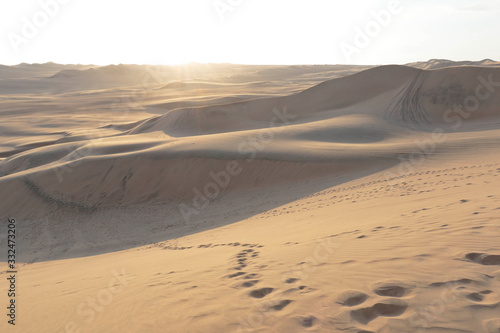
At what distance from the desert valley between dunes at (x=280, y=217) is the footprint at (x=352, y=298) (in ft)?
0.08

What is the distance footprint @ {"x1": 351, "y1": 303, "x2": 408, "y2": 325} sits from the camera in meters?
3.23

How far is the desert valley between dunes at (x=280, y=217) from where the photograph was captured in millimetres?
3578

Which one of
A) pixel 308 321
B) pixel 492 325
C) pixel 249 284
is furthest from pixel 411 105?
pixel 308 321

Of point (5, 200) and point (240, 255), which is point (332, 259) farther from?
point (5, 200)

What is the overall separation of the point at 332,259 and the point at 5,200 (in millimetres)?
11710

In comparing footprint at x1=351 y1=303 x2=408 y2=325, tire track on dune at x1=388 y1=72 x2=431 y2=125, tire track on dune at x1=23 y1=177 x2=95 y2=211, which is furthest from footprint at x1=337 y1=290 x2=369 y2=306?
tire track on dune at x1=388 y1=72 x2=431 y2=125

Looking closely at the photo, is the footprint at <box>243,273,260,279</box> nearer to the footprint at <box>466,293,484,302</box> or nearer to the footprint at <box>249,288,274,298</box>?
the footprint at <box>249,288,274,298</box>

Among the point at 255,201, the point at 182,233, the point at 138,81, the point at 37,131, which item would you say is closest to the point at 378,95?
the point at 255,201

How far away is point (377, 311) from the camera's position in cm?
331

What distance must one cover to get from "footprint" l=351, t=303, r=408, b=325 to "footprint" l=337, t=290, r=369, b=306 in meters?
0.13

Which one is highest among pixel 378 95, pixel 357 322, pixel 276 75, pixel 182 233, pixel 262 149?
pixel 276 75

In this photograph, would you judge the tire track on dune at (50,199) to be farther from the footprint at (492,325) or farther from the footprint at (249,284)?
the footprint at (492,325)

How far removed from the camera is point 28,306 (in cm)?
478

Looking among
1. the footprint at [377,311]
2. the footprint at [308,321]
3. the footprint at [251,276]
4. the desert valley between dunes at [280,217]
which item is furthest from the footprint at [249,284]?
the footprint at [377,311]
